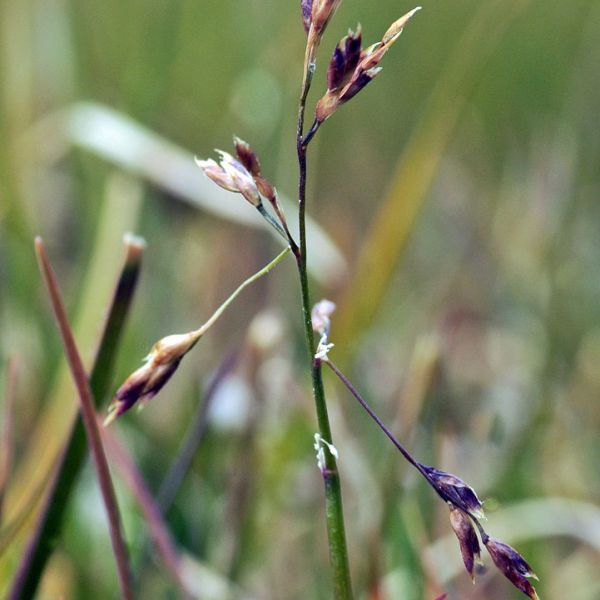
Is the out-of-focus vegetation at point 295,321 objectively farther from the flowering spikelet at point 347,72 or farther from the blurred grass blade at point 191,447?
the flowering spikelet at point 347,72

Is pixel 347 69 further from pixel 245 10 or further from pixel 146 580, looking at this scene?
pixel 245 10

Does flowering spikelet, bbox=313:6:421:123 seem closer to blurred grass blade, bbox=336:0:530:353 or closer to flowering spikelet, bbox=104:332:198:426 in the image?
flowering spikelet, bbox=104:332:198:426

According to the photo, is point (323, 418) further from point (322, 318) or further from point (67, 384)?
point (67, 384)

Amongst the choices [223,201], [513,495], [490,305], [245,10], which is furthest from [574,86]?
[513,495]

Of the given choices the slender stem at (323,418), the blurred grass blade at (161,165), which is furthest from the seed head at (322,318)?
the blurred grass blade at (161,165)

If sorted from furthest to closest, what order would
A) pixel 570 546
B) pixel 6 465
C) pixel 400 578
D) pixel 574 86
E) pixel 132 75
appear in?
pixel 574 86 < pixel 132 75 < pixel 570 546 < pixel 400 578 < pixel 6 465

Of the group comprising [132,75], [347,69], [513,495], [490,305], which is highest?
[132,75]

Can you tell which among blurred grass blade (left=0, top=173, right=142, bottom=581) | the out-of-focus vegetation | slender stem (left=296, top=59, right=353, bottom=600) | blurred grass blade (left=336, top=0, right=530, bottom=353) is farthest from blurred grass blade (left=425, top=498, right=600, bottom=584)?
slender stem (left=296, top=59, right=353, bottom=600)
